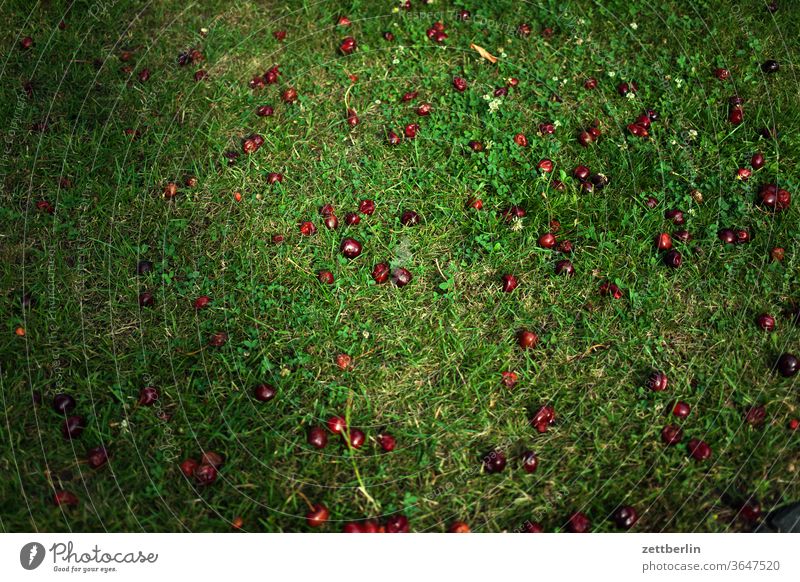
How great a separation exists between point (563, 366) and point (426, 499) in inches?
48.6

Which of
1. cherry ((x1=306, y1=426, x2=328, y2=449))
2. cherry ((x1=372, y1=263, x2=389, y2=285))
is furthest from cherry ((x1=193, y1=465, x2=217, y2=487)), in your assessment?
cherry ((x1=372, y1=263, x2=389, y2=285))

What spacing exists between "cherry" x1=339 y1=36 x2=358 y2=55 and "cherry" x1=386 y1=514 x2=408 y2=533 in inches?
145

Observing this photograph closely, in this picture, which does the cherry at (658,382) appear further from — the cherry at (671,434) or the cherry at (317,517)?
the cherry at (317,517)

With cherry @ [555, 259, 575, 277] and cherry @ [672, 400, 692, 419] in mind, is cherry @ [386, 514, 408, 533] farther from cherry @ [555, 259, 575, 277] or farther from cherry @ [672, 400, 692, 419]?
cherry @ [555, 259, 575, 277]

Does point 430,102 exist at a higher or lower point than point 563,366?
higher

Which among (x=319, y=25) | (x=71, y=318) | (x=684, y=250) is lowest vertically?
(x=71, y=318)

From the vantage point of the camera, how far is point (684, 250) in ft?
14.0

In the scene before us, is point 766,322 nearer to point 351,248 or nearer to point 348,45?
point 351,248

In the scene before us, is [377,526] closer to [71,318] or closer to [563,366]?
[563,366]

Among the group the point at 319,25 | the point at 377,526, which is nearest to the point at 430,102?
the point at 319,25

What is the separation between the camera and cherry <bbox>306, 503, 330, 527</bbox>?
Answer: 3.53 m

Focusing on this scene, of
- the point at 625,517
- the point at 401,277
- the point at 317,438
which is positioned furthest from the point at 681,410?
the point at 317,438
